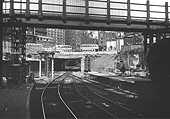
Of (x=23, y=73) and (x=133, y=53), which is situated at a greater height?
(x=133, y=53)

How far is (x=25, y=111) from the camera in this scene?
8953mm

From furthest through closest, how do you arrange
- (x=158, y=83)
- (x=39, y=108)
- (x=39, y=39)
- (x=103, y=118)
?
(x=39, y=39) < (x=39, y=108) < (x=158, y=83) < (x=103, y=118)

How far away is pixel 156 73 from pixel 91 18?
256 inches

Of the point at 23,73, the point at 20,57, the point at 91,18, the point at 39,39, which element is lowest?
the point at 23,73

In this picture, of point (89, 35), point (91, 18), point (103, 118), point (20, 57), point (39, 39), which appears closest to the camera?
point (103, 118)

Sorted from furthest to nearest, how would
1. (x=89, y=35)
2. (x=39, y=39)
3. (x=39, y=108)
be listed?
(x=89, y=35) < (x=39, y=39) < (x=39, y=108)

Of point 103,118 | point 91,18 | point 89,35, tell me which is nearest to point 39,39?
point 89,35

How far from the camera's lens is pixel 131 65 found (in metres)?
45.4

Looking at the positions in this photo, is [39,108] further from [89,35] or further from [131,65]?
[89,35]

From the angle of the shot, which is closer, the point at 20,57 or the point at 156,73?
the point at 156,73

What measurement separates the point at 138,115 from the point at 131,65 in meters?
37.7

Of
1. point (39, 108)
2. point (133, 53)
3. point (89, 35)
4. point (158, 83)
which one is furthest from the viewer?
point (89, 35)

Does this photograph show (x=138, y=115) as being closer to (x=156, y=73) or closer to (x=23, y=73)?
(x=156, y=73)

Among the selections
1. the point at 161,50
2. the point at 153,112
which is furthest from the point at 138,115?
the point at 161,50
